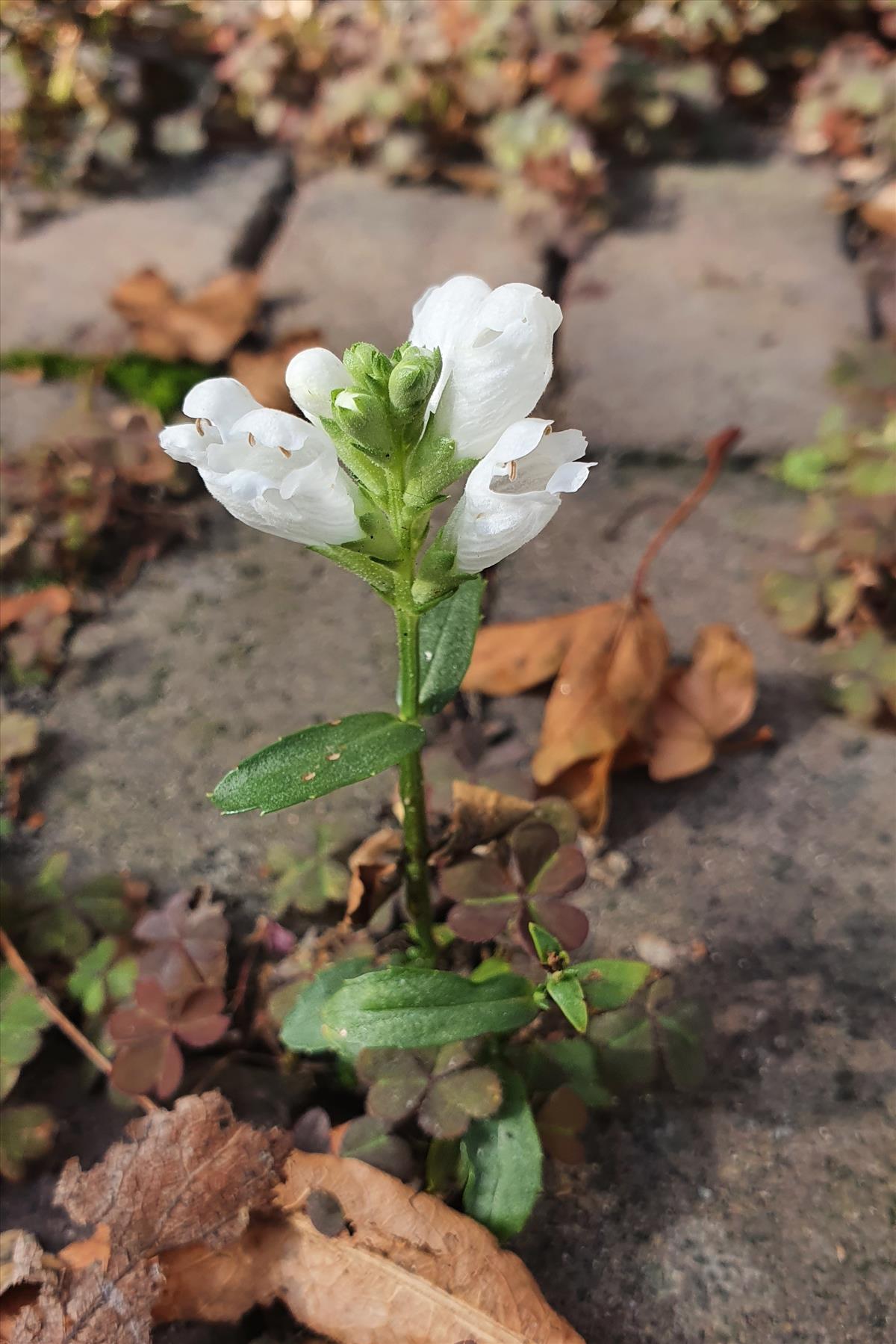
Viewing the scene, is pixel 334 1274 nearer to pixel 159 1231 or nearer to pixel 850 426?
pixel 159 1231

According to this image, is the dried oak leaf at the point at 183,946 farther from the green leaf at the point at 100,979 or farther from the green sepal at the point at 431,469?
the green sepal at the point at 431,469

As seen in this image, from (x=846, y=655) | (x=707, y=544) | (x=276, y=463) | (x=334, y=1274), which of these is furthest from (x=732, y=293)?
(x=334, y=1274)

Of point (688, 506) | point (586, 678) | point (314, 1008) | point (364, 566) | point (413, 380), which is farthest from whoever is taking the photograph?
point (688, 506)

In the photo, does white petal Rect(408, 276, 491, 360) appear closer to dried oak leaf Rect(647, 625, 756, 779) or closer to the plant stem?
the plant stem

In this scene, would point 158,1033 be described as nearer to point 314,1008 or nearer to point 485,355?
point 314,1008

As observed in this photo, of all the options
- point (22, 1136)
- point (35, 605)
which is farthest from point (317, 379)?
point (35, 605)
